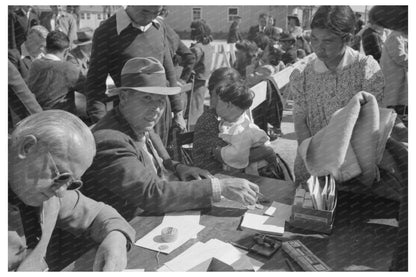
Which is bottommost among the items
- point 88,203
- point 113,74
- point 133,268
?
point 133,268

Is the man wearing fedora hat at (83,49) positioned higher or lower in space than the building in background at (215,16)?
lower

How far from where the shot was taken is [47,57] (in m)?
5.15

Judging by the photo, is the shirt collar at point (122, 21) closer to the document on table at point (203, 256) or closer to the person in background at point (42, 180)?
the person in background at point (42, 180)

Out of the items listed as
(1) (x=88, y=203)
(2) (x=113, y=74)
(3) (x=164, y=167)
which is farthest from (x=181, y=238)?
(2) (x=113, y=74)

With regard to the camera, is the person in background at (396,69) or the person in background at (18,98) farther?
the person in background at (396,69)

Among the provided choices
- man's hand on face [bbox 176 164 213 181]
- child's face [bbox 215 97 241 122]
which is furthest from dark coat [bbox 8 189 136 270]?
child's face [bbox 215 97 241 122]

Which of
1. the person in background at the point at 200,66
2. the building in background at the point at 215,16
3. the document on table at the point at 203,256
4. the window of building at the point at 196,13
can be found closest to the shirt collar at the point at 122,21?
the document on table at the point at 203,256

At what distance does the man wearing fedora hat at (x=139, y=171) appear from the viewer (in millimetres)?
2336

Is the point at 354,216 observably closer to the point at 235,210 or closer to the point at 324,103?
the point at 235,210

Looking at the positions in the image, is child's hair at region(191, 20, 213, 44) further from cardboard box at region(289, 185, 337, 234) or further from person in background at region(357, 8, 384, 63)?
cardboard box at region(289, 185, 337, 234)

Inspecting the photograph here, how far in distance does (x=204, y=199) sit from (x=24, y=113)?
2.10 meters

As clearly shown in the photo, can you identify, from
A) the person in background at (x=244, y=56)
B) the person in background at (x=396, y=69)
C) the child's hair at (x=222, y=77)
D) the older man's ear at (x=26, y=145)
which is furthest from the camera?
the person in background at (x=244, y=56)

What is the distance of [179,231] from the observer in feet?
7.25

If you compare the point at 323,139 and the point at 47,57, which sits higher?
the point at 47,57
